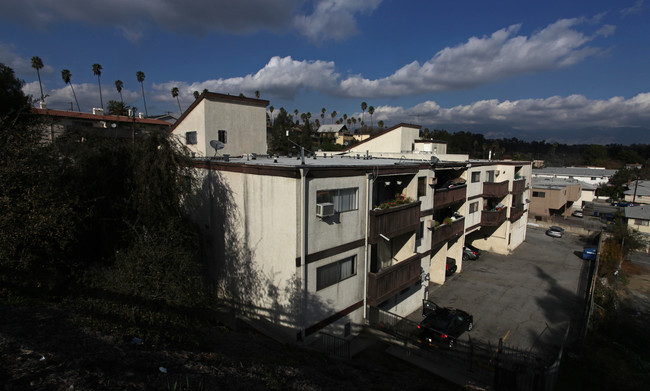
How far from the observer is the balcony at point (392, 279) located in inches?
659

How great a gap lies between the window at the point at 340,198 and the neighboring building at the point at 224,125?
10936 mm

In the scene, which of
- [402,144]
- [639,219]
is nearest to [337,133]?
[639,219]

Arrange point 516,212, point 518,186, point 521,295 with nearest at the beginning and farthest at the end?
1. point 521,295
2. point 516,212
3. point 518,186

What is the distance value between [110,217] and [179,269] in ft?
15.8

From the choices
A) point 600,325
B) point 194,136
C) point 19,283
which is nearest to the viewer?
point 19,283

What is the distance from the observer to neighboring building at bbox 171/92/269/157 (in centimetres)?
2292

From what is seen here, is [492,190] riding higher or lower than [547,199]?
higher

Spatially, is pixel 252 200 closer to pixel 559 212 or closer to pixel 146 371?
pixel 146 371

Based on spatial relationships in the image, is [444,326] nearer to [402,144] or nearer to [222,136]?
[222,136]

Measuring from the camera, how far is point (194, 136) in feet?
78.1

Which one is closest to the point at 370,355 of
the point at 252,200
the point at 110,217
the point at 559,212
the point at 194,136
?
the point at 252,200

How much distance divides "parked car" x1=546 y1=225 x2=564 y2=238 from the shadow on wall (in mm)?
42491

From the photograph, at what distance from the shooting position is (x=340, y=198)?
49.5 feet

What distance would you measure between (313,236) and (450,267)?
18.6 metres
